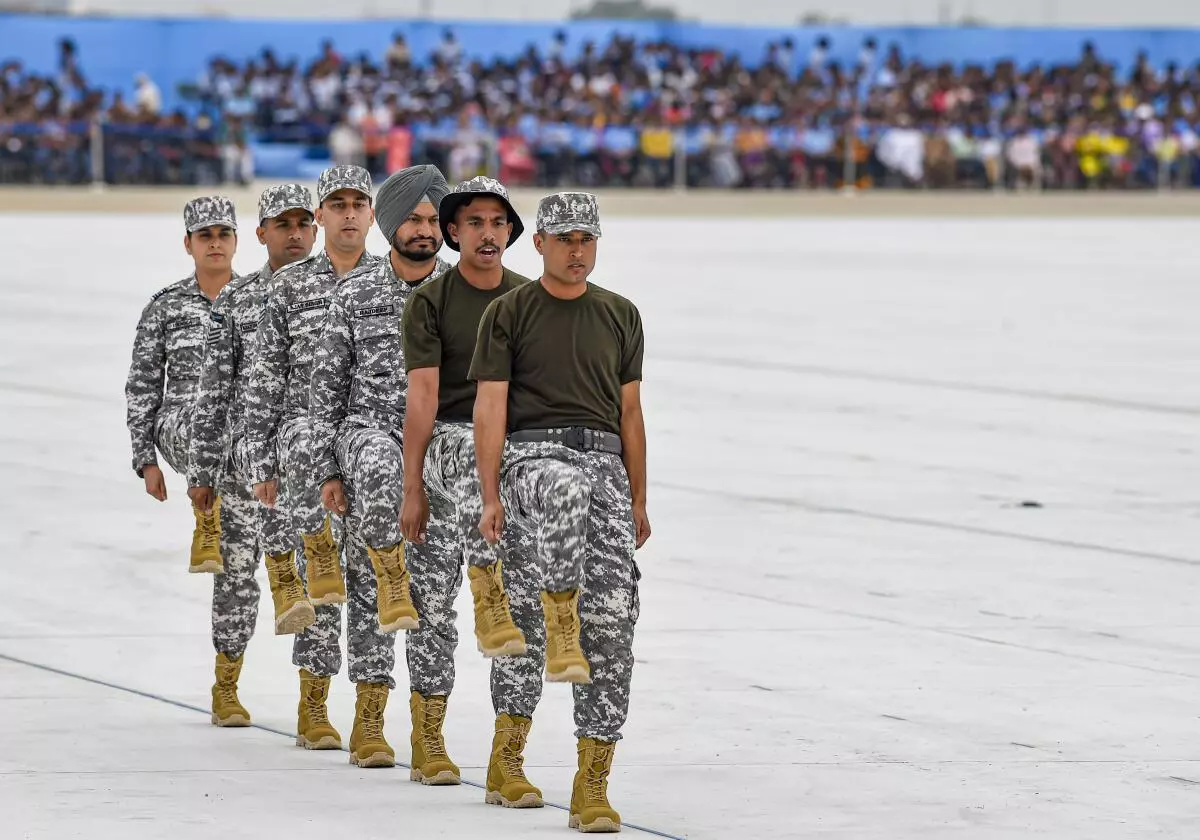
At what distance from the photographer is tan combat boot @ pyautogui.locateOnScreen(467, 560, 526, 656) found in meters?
6.73

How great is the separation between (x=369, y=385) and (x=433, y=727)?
108 centimetres

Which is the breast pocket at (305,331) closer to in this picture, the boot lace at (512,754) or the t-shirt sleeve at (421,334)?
the t-shirt sleeve at (421,334)

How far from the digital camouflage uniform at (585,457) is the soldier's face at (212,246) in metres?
2.14

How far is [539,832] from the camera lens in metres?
6.76

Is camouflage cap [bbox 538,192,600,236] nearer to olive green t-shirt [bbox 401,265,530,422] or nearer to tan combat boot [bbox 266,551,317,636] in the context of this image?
olive green t-shirt [bbox 401,265,530,422]

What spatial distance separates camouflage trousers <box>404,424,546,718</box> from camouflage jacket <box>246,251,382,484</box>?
77 cm

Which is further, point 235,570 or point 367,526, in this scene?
point 235,570

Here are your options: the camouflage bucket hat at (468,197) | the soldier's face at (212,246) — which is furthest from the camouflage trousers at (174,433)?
the camouflage bucket hat at (468,197)

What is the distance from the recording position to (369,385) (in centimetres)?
745

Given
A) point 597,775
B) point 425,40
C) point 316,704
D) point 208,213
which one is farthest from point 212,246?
point 425,40

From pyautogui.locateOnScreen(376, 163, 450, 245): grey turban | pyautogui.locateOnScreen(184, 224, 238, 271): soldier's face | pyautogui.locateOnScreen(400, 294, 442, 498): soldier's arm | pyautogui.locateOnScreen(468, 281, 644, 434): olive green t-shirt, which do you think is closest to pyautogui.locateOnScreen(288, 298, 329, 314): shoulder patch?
pyautogui.locateOnScreen(376, 163, 450, 245): grey turban

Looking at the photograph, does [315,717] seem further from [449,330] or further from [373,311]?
[449,330]

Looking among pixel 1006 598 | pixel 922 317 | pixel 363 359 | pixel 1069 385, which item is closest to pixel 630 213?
pixel 922 317

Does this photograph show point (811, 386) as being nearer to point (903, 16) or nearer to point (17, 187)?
point (17, 187)
